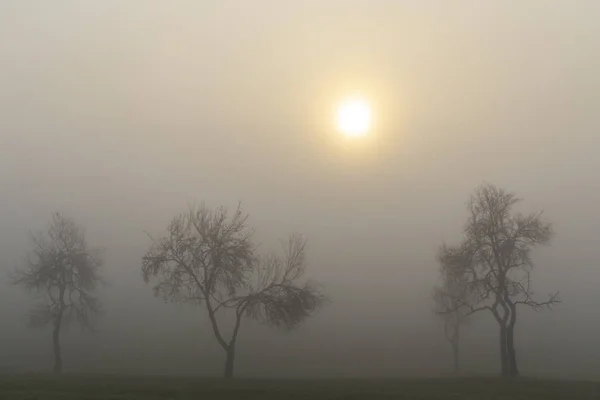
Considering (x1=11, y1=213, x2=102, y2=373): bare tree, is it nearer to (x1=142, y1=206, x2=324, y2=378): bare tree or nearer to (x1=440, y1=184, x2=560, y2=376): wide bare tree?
(x1=142, y1=206, x2=324, y2=378): bare tree

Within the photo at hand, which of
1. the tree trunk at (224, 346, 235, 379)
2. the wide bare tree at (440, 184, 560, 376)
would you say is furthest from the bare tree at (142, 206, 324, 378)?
the wide bare tree at (440, 184, 560, 376)

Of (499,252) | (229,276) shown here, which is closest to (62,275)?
(229,276)

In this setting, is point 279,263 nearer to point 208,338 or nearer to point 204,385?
point 204,385

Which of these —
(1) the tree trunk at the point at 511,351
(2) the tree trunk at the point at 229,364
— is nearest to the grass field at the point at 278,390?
(2) the tree trunk at the point at 229,364

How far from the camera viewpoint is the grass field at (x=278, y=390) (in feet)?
90.1

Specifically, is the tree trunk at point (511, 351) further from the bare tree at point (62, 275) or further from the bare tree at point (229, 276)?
the bare tree at point (62, 275)

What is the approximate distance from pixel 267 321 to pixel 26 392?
16939mm

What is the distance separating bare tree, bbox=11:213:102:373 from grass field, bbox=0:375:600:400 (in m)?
18.4

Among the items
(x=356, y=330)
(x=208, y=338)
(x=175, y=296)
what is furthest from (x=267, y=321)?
(x=356, y=330)

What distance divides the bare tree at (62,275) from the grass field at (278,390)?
724 inches

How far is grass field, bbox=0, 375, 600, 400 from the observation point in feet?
90.1

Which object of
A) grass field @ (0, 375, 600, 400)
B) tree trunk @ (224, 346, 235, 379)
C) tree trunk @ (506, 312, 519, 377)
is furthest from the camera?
tree trunk @ (506, 312, 519, 377)

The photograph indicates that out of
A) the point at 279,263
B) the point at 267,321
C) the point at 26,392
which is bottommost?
the point at 26,392

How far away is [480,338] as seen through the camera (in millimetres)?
Result: 82562
